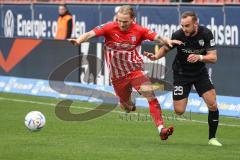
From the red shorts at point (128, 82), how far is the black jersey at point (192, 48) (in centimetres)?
80

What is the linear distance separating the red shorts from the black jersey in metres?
0.80

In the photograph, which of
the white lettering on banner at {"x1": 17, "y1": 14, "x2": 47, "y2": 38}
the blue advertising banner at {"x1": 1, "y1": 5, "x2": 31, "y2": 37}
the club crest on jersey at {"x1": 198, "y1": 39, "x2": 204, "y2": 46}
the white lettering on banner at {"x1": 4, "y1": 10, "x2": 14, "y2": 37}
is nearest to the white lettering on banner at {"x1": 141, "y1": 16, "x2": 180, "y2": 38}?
the white lettering on banner at {"x1": 17, "y1": 14, "x2": 47, "y2": 38}

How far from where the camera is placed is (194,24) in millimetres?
14562

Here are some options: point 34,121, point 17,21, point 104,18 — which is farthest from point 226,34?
point 17,21

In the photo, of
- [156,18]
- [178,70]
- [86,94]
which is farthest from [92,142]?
[156,18]

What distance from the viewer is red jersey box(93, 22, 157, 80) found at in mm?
15414

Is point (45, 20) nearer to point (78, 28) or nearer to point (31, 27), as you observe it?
point (31, 27)

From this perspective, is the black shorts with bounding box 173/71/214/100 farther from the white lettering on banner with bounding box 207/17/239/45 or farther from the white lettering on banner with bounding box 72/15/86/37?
the white lettering on banner with bounding box 72/15/86/37

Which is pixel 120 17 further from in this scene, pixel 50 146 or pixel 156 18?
pixel 156 18

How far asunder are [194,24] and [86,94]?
924 cm

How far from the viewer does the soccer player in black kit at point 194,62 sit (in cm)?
1451

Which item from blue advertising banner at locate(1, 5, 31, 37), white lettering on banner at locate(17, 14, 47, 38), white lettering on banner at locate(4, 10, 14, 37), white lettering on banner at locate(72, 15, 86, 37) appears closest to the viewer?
white lettering on banner at locate(72, 15, 86, 37)

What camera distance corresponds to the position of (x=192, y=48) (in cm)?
1487

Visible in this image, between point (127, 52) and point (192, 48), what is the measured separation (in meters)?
1.46
